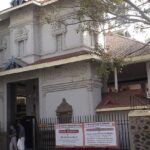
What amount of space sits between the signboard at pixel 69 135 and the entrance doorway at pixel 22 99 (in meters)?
6.58

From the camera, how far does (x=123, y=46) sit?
77.3ft

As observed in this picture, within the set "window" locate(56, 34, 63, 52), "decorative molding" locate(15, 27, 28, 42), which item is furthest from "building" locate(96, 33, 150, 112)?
"decorative molding" locate(15, 27, 28, 42)

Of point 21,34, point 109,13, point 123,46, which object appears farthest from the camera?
point 21,34

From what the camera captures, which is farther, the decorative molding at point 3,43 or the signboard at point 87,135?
the decorative molding at point 3,43

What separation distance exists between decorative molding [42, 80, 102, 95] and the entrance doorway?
3290 millimetres

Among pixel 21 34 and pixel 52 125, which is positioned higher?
pixel 21 34

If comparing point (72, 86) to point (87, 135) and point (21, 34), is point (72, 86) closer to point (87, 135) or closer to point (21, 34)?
point (87, 135)

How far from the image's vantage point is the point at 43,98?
72.3 feet

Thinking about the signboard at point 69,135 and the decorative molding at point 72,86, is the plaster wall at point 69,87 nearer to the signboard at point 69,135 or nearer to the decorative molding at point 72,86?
the decorative molding at point 72,86

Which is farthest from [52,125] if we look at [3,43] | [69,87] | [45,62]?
[3,43]

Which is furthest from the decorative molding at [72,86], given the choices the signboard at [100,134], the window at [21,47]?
the signboard at [100,134]

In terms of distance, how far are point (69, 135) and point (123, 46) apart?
27.3ft

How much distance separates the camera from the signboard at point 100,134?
16.0 meters

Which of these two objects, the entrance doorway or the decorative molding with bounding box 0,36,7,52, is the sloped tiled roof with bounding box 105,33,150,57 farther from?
the decorative molding with bounding box 0,36,7,52
